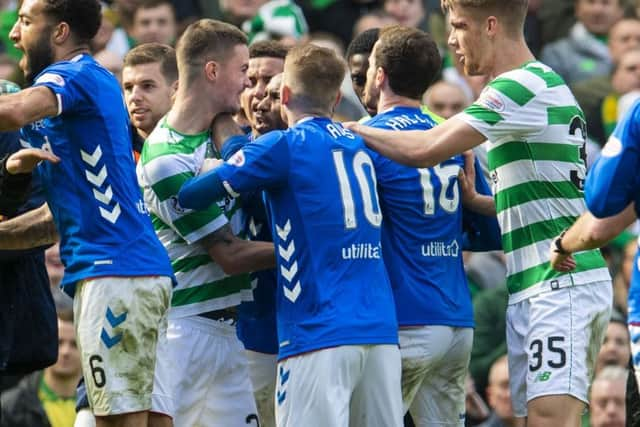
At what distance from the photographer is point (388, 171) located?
818 cm

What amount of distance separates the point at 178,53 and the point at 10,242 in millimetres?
1396

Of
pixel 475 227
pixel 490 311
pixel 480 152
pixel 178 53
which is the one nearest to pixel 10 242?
pixel 178 53

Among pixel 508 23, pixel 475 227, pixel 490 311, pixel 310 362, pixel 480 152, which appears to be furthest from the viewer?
pixel 490 311

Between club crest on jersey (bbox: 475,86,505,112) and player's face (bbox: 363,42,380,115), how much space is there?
83cm

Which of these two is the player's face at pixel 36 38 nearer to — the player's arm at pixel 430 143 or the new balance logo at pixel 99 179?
the new balance logo at pixel 99 179

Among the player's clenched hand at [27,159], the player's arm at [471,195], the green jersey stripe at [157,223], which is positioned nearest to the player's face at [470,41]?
the player's arm at [471,195]

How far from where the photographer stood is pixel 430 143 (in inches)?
303

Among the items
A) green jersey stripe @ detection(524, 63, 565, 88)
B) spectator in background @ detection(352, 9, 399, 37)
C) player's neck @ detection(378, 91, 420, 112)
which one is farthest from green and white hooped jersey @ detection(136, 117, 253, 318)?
spectator in background @ detection(352, 9, 399, 37)

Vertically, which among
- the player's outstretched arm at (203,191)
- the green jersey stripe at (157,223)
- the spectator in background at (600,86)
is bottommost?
the spectator in background at (600,86)

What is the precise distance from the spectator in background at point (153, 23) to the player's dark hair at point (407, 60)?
6.82 metres

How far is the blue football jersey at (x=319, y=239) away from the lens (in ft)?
24.3

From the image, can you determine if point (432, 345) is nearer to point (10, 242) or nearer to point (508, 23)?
point (508, 23)

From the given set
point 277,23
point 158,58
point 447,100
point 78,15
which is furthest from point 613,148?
point 277,23

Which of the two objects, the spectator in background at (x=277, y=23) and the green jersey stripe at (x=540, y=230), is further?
the spectator in background at (x=277, y=23)
